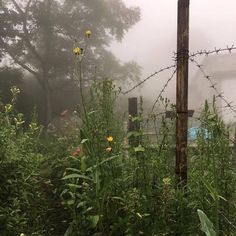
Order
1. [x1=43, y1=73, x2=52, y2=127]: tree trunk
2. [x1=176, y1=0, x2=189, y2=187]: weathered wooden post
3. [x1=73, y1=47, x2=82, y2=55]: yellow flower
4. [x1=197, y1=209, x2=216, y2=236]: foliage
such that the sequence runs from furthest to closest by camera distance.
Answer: [x1=43, y1=73, x2=52, y2=127]: tree trunk < [x1=176, y1=0, x2=189, y2=187]: weathered wooden post < [x1=73, y1=47, x2=82, y2=55]: yellow flower < [x1=197, y1=209, x2=216, y2=236]: foliage

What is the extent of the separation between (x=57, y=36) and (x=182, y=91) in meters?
23.7

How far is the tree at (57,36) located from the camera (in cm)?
2594

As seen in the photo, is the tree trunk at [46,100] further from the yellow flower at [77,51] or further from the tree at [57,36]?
the yellow flower at [77,51]

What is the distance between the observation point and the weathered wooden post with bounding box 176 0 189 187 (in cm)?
368

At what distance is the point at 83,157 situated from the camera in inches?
144

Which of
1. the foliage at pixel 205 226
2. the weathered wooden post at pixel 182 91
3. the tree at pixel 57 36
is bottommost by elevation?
the foliage at pixel 205 226

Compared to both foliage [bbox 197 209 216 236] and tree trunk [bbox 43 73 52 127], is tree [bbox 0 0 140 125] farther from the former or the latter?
foliage [bbox 197 209 216 236]

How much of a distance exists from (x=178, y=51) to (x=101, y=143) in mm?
979

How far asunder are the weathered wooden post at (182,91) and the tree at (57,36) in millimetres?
21200

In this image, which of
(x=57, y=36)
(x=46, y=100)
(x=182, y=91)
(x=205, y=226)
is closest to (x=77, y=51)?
(x=182, y=91)

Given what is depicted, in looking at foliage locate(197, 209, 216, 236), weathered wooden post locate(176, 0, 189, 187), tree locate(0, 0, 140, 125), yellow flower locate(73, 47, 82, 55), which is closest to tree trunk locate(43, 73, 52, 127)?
tree locate(0, 0, 140, 125)

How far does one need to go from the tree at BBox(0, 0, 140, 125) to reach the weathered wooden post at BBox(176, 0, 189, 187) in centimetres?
2120

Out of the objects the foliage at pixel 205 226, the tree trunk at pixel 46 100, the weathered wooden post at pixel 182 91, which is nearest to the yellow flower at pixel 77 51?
the weathered wooden post at pixel 182 91

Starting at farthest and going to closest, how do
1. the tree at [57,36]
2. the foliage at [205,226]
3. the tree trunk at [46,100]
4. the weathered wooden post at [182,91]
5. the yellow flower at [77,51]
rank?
the tree at [57,36] → the tree trunk at [46,100] → the weathered wooden post at [182,91] → the yellow flower at [77,51] → the foliage at [205,226]
